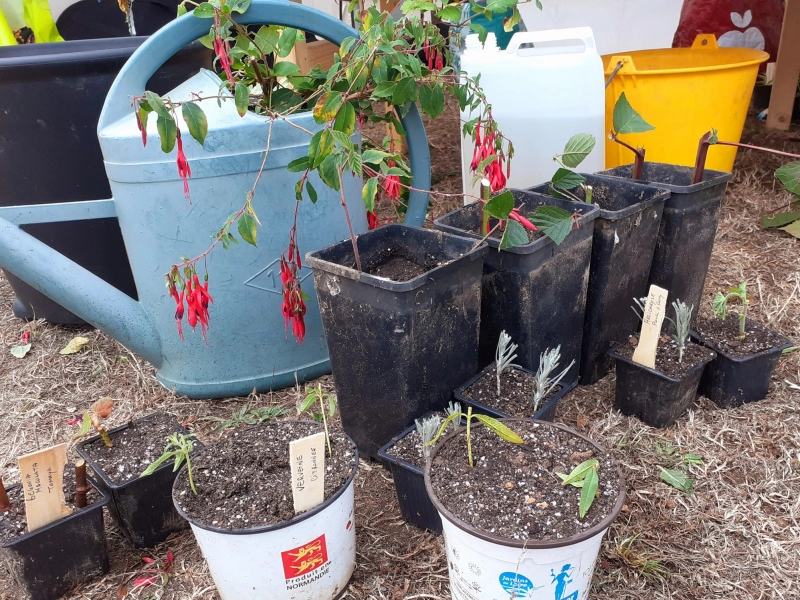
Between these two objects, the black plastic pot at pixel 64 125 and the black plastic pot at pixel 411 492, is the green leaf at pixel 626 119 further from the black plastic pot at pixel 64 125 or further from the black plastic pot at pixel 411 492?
the black plastic pot at pixel 64 125

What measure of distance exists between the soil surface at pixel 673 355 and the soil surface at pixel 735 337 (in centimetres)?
5

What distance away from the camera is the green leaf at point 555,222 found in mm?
1123

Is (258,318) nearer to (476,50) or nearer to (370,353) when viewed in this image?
(370,353)

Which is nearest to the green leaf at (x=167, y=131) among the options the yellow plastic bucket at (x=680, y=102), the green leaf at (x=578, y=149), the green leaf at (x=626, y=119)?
the green leaf at (x=578, y=149)

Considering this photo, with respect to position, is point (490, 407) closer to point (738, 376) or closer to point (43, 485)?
point (738, 376)

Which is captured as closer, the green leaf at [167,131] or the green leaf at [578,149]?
the green leaf at [167,131]

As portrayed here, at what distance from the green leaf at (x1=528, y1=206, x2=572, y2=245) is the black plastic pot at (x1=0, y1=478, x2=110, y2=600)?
2.87 ft

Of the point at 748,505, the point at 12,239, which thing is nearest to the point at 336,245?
the point at 12,239

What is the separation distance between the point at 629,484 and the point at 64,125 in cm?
148

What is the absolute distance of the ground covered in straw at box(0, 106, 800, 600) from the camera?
3.30 feet

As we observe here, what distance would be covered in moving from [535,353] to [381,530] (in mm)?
467

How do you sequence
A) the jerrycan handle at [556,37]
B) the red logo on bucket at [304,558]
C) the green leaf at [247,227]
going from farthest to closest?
1. the jerrycan handle at [556,37]
2. the green leaf at [247,227]
3. the red logo on bucket at [304,558]

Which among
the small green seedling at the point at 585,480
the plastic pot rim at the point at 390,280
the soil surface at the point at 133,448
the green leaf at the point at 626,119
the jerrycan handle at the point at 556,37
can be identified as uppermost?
the jerrycan handle at the point at 556,37

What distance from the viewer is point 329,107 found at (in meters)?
1.04
